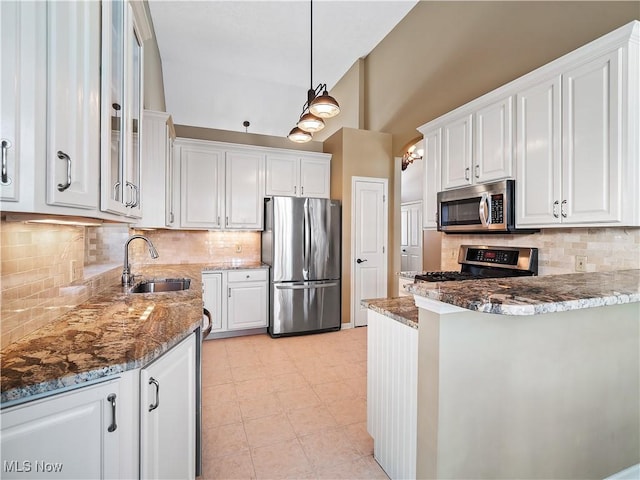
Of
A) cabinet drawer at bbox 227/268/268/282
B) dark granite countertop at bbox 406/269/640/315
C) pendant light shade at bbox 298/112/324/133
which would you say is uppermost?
pendant light shade at bbox 298/112/324/133

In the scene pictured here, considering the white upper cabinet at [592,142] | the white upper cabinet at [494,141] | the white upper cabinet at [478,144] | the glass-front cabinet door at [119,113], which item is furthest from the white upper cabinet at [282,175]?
the white upper cabinet at [592,142]

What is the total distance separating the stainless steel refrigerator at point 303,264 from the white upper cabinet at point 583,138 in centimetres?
231

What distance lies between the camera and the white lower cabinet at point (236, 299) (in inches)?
151

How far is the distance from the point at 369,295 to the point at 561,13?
3.45 meters

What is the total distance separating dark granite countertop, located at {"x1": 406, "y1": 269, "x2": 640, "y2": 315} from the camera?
0.95m

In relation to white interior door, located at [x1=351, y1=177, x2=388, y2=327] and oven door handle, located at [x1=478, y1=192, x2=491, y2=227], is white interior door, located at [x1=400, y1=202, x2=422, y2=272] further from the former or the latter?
oven door handle, located at [x1=478, y1=192, x2=491, y2=227]

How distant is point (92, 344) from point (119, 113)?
3.10ft

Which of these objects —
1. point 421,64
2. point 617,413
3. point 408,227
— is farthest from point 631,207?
point 408,227

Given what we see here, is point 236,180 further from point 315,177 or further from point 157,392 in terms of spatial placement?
point 157,392

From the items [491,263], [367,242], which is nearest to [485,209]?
[491,263]

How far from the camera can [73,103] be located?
95 centimetres

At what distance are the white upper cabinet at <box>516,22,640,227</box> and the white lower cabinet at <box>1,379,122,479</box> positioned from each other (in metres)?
2.47

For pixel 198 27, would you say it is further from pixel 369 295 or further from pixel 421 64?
pixel 369 295

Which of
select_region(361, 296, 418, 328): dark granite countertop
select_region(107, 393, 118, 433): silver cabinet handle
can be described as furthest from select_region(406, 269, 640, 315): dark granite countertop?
select_region(107, 393, 118, 433): silver cabinet handle
